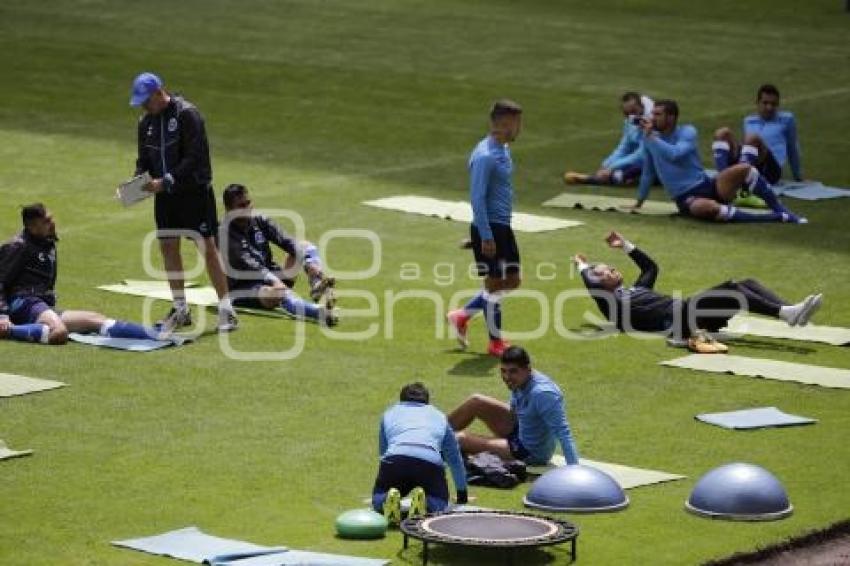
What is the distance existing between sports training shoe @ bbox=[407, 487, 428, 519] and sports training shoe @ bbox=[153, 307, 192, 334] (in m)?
6.99

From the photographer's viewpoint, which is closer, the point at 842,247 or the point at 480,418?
the point at 480,418

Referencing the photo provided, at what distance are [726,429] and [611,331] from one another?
13.3ft

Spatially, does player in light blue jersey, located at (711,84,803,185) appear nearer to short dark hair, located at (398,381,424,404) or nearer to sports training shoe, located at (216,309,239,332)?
sports training shoe, located at (216,309,239,332)

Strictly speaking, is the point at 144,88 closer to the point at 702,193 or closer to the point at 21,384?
the point at 21,384

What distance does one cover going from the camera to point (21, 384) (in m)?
20.5

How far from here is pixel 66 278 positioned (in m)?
25.4

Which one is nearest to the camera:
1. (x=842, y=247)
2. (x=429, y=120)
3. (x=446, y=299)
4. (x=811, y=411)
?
(x=811, y=411)

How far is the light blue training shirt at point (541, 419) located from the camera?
57.3 feet

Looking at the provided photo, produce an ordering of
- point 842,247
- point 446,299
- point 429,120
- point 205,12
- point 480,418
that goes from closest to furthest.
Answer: point 480,418
point 446,299
point 842,247
point 429,120
point 205,12

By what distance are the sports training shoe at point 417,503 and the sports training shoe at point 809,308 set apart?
7.50 m

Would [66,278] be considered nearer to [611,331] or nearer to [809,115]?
[611,331]

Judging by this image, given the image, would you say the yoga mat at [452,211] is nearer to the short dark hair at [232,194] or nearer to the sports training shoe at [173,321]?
the short dark hair at [232,194]

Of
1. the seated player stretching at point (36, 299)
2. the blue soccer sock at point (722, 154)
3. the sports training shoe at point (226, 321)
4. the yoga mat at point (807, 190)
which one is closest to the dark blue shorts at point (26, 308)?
the seated player stretching at point (36, 299)

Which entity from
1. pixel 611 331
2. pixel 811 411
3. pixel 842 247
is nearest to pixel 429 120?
pixel 842 247
